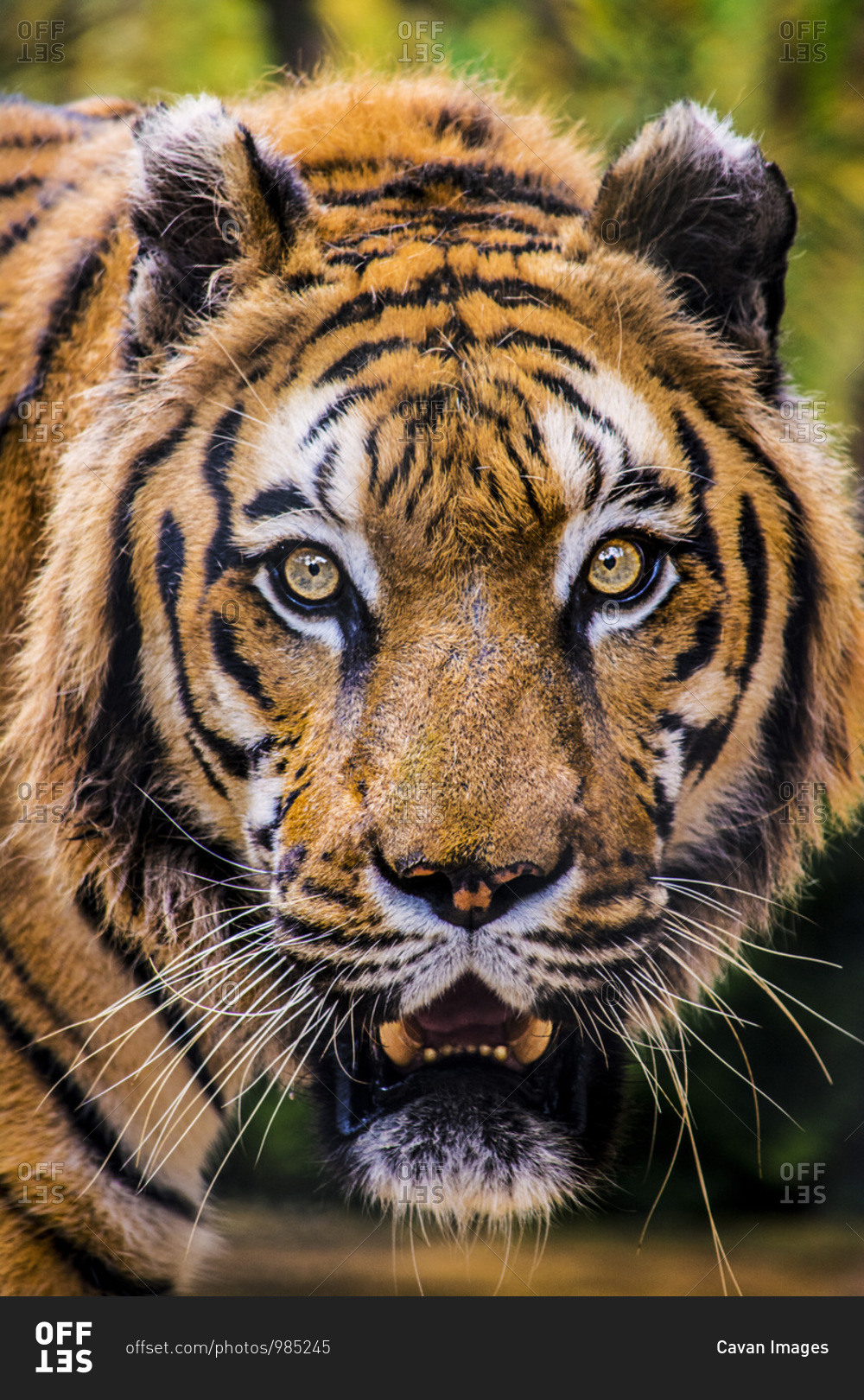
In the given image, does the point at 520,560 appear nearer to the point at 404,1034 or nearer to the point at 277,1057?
the point at 404,1034

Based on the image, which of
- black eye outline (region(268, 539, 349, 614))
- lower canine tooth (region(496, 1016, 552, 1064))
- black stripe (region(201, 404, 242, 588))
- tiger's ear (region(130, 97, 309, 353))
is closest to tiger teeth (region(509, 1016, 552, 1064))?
lower canine tooth (region(496, 1016, 552, 1064))

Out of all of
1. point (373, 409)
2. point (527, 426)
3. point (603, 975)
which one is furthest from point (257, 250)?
point (603, 975)

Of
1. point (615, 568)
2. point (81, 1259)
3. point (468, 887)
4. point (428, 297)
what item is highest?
point (428, 297)

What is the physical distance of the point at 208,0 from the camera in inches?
59.8

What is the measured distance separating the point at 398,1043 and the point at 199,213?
103cm

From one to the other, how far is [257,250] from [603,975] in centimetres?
98

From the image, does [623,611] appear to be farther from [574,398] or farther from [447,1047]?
[447,1047]

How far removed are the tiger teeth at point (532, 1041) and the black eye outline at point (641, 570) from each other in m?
0.52

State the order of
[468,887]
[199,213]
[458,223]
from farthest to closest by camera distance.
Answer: [458,223] → [199,213] → [468,887]

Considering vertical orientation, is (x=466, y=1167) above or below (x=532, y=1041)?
below

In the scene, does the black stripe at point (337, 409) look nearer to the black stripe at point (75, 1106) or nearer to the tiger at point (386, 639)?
the tiger at point (386, 639)

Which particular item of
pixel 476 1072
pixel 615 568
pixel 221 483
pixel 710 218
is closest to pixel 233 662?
pixel 221 483

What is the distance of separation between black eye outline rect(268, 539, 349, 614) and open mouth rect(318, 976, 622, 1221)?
18.9 inches
